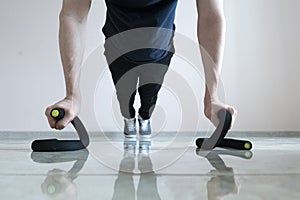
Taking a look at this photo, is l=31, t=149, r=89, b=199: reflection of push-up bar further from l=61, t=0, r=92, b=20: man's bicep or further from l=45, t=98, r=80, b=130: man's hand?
l=61, t=0, r=92, b=20: man's bicep

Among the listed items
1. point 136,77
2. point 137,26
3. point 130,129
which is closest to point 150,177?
point 137,26

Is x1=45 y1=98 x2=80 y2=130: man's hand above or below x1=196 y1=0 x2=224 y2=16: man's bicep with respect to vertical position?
below

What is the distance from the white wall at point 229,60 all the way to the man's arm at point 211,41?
1.46m

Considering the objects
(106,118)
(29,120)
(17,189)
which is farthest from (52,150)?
(29,120)

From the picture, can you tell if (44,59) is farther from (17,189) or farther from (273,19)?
(17,189)

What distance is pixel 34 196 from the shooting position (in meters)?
0.46

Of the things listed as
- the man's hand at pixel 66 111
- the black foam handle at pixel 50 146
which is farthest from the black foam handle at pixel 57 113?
the black foam handle at pixel 50 146

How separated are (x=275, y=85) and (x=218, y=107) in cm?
186

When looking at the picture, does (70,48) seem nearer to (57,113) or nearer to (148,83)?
(57,113)

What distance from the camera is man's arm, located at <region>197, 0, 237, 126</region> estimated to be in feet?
3.48

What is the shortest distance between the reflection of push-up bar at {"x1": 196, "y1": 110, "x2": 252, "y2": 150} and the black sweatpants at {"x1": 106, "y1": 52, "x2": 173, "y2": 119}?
33 cm

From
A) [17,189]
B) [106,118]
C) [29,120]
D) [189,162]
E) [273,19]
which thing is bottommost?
[29,120]

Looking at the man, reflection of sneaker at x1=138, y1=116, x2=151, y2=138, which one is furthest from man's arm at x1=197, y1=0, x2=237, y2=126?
reflection of sneaker at x1=138, y1=116, x2=151, y2=138

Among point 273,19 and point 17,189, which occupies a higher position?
point 17,189
